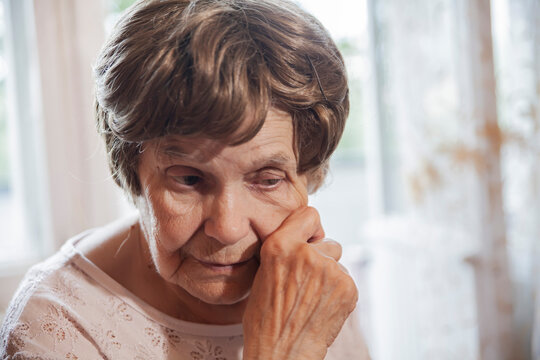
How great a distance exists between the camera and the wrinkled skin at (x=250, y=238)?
88 centimetres

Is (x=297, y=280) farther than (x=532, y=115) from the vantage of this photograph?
No

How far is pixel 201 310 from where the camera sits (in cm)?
108

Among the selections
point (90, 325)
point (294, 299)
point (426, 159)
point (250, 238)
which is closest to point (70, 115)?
point (90, 325)

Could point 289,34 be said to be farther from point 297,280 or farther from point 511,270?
point 511,270

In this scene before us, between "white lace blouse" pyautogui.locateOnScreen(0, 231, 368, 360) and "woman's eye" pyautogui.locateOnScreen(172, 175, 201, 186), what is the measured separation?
316 mm

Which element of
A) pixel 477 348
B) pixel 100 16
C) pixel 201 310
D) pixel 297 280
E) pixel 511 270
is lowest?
pixel 477 348

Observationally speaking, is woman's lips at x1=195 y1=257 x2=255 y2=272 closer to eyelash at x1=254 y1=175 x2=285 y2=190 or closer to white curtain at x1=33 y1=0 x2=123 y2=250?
eyelash at x1=254 y1=175 x2=285 y2=190

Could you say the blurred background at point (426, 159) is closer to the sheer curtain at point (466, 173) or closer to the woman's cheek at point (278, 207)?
the sheer curtain at point (466, 173)

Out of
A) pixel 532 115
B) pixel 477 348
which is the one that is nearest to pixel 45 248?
pixel 477 348

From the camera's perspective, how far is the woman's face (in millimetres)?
877

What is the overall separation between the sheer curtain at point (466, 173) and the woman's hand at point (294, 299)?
1367mm

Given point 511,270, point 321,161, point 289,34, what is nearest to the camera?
point 289,34

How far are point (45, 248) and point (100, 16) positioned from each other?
3.17ft

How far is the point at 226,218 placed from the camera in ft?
2.88
